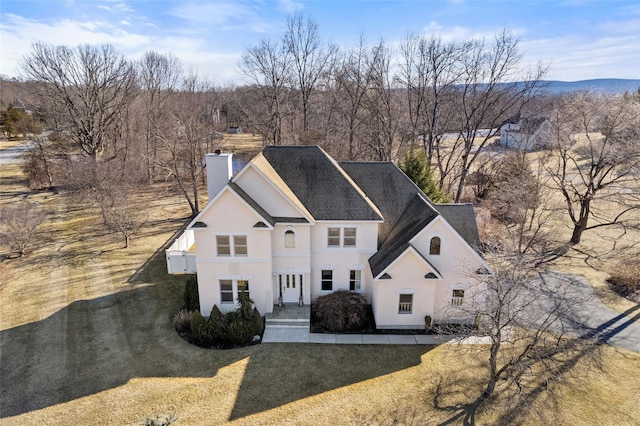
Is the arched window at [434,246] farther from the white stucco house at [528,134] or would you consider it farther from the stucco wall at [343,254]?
the white stucco house at [528,134]

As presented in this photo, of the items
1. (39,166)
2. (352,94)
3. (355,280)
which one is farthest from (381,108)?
(39,166)

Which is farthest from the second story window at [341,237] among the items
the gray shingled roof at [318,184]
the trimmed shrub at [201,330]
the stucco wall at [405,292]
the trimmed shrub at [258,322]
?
the trimmed shrub at [201,330]

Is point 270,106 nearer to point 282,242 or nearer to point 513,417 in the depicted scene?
point 282,242

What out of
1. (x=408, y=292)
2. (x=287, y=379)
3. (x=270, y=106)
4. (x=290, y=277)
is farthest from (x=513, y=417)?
(x=270, y=106)

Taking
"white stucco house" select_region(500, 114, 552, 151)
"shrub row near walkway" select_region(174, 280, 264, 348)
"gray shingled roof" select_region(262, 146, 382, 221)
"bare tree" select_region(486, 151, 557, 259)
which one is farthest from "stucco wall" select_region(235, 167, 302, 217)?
"white stucco house" select_region(500, 114, 552, 151)

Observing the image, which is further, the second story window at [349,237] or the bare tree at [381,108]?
the bare tree at [381,108]

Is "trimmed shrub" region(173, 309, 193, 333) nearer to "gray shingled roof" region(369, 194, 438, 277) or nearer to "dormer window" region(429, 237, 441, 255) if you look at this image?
"gray shingled roof" region(369, 194, 438, 277)
